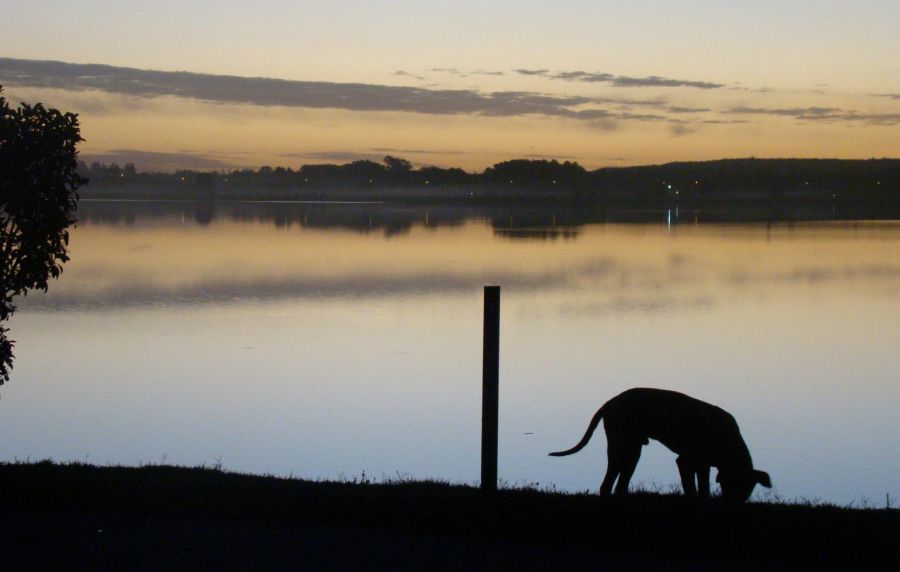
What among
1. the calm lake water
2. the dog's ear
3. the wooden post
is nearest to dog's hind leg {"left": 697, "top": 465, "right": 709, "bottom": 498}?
the dog's ear

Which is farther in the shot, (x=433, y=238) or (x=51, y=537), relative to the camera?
(x=433, y=238)

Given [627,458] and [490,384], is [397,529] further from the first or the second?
[627,458]

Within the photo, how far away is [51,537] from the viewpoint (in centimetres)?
635

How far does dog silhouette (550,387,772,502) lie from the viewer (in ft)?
25.3

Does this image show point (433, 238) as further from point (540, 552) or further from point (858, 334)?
point (540, 552)

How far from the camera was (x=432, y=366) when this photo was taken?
67.0 ft

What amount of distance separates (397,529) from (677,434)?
6.93 ft

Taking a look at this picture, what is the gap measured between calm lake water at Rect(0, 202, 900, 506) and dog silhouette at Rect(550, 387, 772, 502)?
14.8 ft

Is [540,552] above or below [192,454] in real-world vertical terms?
above

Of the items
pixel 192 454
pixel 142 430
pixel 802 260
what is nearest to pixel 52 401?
pixel 142 430

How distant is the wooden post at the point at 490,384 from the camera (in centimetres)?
736

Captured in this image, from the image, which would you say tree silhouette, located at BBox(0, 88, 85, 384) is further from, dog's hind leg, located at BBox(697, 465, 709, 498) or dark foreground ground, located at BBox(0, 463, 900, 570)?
dog's hind leg, located at BBox(697, 465, 709, 498)

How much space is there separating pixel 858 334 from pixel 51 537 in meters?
22.6

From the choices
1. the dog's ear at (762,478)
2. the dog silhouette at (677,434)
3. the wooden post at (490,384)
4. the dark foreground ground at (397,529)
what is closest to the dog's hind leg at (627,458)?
the dog silhouette at (677,434)
